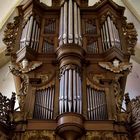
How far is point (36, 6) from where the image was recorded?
9391 millimetres

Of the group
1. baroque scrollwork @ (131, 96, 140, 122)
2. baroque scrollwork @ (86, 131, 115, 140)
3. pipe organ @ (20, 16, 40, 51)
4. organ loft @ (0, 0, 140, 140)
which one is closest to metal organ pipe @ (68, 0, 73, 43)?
organ loft @ (0, 0, 140, 140)

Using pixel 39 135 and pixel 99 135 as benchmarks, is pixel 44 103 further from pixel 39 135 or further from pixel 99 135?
pixel 99 135

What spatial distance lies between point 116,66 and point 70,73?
1.12 meters

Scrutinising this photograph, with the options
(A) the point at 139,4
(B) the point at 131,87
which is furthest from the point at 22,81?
(A) the point at 139,4

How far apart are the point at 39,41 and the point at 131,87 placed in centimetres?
407

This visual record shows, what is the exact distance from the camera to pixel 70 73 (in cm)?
723

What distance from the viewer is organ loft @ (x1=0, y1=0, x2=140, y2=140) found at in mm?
6531

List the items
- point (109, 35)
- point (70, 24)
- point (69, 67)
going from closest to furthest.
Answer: point (69, 67), point (109, 35), point (70, 24)

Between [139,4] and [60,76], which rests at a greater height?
[139,4]

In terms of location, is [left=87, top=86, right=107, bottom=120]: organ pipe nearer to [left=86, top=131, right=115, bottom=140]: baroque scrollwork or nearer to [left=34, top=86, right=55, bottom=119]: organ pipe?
[left=86, top=131, right=115, bottom=140]: baroque scrollwork

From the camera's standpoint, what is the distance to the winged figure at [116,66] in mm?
7652

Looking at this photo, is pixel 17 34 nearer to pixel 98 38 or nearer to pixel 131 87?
pixel 98 38

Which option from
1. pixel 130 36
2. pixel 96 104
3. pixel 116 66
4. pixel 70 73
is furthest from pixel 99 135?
pixel 130 36

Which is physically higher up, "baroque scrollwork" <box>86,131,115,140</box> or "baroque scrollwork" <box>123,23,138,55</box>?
"baroque scrollwork" <box>123,23,138,55</box>
